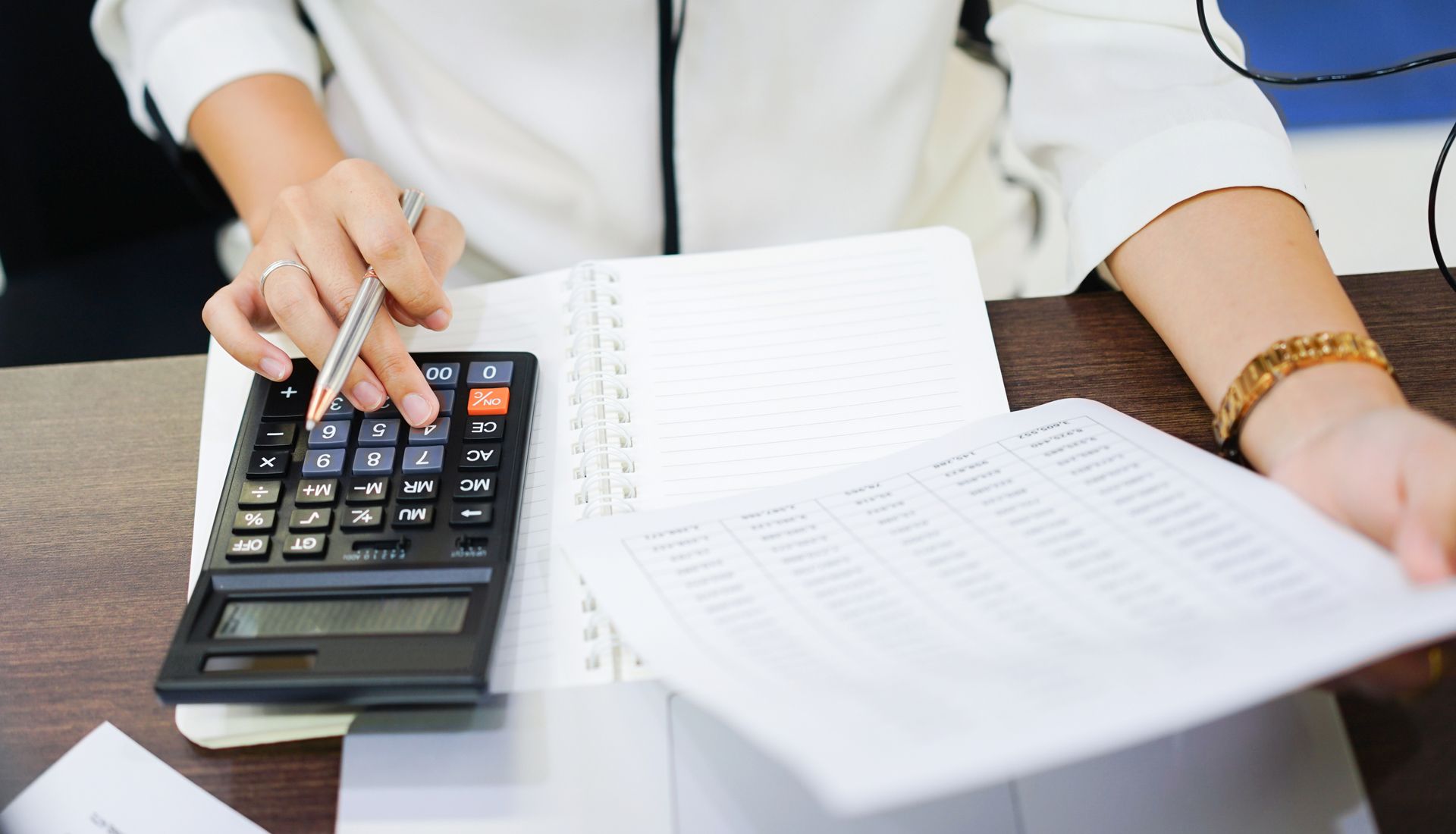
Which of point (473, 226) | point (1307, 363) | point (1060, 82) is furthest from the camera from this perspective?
point (473, 226)

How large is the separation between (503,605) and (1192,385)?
0.29m

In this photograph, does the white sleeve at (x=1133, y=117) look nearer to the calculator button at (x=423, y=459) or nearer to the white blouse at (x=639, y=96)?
the white blouse at (x=639, y=96)

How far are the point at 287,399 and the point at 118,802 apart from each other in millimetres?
157

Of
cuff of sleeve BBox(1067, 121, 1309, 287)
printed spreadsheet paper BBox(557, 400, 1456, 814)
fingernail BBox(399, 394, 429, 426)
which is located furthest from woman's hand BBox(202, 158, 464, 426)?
cuff of sleeve BBox(1067, 121, 1309, 287)

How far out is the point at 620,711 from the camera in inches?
12.3

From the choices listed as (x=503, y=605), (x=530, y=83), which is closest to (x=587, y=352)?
(x=503, y=605)

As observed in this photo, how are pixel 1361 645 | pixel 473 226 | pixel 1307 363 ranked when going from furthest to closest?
pixel 473 226 < pixel 1307 363 < pixel 1361 645

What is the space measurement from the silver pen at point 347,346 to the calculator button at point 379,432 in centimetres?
2

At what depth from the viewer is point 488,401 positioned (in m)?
0.39

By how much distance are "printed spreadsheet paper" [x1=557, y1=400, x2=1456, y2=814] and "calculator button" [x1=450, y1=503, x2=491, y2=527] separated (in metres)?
0.03

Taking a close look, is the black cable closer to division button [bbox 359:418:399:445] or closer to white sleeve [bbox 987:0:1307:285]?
white sleeve [bbox 987:0:1307:285]

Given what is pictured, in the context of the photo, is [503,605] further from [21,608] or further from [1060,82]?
[1060,82]

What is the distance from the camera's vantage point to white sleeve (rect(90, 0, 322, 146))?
1.80 feet

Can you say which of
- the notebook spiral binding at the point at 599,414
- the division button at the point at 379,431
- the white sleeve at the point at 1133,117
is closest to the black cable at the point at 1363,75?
the white sleeve at the point at 1133,117
